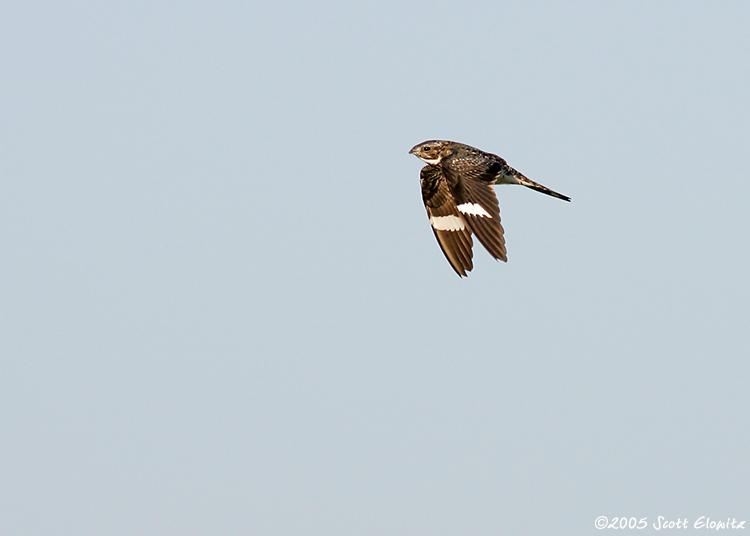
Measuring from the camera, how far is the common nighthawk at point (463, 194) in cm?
2566

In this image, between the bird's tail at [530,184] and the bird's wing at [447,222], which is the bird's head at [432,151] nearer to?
the bird's wing at [447,222]

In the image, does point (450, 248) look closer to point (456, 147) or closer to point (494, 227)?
point (494, 227)

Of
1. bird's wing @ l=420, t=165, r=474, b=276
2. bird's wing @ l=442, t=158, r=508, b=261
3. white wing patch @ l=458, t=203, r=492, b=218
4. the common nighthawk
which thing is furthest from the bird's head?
white wing patch @ l=458, t=203, r=492, b=218

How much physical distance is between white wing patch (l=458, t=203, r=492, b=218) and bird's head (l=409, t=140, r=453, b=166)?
2.32m

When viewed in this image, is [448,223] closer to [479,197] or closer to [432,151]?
[479,197]

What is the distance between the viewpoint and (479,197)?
26.4 meters

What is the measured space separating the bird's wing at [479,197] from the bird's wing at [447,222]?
8.5 inches

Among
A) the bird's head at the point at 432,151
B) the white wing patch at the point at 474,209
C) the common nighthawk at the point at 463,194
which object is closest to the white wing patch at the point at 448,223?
the common nighthawk at the point at 463,194

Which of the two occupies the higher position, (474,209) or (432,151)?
(432,151)

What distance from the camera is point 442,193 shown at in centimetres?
2769

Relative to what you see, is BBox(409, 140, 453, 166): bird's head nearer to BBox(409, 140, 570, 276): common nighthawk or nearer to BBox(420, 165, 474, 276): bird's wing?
BBox(409, 140, 570, 276): common nighthawk

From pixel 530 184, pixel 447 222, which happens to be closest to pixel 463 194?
pixel 447 222

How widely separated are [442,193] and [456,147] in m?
1.44

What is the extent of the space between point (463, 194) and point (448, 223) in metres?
0.65
